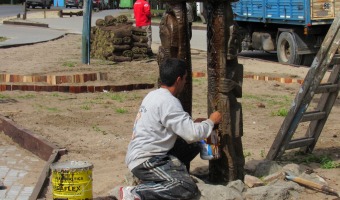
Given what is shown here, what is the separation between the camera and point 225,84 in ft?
20.9

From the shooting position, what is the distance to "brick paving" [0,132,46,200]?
23.3 feet

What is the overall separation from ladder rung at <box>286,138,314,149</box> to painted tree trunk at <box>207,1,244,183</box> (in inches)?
44.3

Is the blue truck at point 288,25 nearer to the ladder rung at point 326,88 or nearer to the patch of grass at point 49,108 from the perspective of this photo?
the patch of grass at point 49,108

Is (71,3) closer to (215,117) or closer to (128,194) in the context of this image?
(215,117)

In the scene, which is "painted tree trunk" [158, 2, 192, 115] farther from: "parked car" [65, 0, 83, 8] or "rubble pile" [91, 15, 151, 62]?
"parked car" [65, 0, 83, 8]

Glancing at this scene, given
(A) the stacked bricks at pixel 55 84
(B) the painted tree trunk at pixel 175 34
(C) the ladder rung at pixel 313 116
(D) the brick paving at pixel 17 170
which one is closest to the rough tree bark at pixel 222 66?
(B) the painted tree trunk at pixel 175 34

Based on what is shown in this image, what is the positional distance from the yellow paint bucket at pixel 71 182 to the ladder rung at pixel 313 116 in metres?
2.64

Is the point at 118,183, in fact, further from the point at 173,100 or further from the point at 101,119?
the point at 101,119

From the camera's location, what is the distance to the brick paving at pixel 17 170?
710 cm

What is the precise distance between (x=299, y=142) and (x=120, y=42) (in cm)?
1135

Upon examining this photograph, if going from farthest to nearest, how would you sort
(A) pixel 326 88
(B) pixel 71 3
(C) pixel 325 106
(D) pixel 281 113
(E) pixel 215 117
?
1. (B) pixel 71 3
2. (D) pixel 281 113
3. (C) pixel 325 106
4. (A) pixel 326 88
5. (E) pixel 215 117

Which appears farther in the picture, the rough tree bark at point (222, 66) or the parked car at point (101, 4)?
the parked car at point (101, 4)

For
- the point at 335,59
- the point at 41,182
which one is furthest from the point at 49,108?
the point at 335,59

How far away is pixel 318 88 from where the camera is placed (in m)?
7.37
